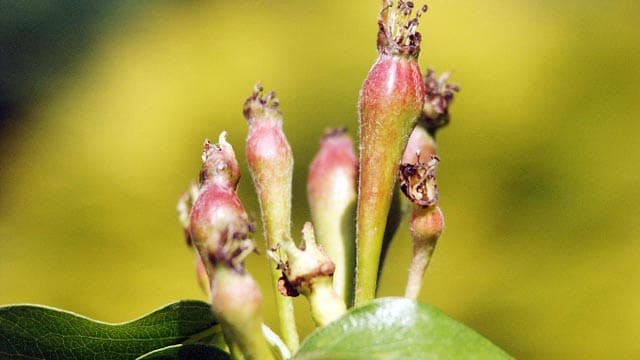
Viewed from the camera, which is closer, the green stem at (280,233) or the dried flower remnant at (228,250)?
the dried flower remnant at (228,250)

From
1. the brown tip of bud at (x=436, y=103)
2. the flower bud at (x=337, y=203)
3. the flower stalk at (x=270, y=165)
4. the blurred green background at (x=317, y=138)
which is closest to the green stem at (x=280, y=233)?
the flower stalk at (x=270, y=165)

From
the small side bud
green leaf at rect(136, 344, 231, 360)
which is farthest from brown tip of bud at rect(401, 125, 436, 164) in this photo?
green leaf at rect(136, 344, 231, 360)

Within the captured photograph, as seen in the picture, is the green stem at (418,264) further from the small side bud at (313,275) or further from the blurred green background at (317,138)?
the blurred green background at (317,138)

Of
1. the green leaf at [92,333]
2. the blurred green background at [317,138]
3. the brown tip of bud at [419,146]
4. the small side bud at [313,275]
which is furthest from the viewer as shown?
the blurred green background at [317,138]

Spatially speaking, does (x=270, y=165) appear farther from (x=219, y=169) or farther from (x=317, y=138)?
(x=317, y=138)

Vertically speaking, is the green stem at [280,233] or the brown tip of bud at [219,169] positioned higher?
the brown tip of bud at [219,169]

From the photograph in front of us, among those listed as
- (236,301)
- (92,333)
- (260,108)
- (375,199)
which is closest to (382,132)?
(375,199)

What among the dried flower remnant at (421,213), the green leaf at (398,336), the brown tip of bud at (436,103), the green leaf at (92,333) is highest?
the brown tip of bud at (436,103)
